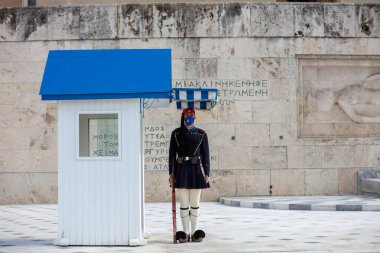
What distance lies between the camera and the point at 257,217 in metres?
14.5

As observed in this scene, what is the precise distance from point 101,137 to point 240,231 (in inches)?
107

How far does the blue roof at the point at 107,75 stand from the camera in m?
10.9

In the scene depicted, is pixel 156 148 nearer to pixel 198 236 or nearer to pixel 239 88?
pixel 239 88

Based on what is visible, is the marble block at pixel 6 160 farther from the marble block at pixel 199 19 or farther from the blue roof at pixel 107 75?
the blue roof at pixel 107 75

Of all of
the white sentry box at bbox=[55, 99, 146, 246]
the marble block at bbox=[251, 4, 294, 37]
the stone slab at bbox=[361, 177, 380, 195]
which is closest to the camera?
the white sentry box at bbox=[55, 99, 146, 246]

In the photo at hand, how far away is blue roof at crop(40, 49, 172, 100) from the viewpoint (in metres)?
10.9

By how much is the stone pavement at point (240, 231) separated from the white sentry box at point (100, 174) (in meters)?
0.31

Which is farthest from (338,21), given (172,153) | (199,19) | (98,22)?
(172,153)

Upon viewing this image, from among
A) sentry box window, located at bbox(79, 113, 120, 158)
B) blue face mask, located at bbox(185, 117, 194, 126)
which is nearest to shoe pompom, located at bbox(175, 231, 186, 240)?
sentry box window, located at bbox(79, 113, 120, 158)

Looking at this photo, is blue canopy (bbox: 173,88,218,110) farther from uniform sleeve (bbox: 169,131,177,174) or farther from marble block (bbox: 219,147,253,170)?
marble block (bbox: 219,147,253,170)

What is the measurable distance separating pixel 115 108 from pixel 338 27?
8726 millimetres

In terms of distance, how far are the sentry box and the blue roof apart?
13 millimetres

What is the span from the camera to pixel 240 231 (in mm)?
12336

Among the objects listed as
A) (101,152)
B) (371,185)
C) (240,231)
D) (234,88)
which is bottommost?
(240,231)
